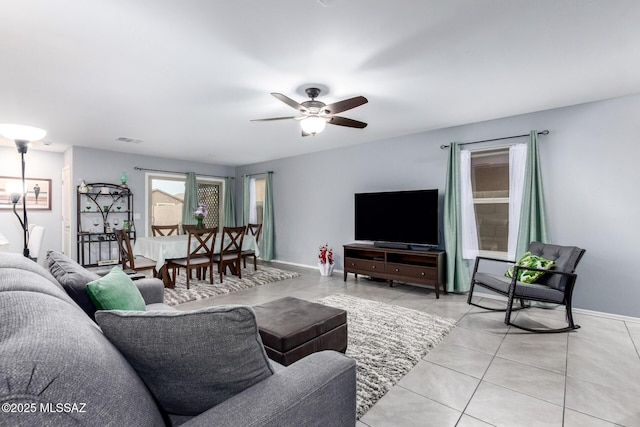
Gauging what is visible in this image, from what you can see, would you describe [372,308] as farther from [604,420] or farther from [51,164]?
[51,164]

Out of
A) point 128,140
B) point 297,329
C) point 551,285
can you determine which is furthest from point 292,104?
point 128,140

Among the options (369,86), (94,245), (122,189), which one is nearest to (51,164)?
(122,189)

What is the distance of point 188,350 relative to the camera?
857 mm

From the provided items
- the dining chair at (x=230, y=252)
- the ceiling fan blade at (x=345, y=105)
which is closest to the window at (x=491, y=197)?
the ceiling fan blade at (x=345, y=105)

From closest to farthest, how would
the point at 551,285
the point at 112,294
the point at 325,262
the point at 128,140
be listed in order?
1. the point at 112,294
2. the point at 551,285
3. the point at 128,140
4. the point at 325,262

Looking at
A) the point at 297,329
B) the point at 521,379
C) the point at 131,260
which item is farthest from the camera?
the point at 131,260

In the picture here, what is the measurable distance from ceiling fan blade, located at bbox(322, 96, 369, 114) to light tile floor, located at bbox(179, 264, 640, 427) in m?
2.28

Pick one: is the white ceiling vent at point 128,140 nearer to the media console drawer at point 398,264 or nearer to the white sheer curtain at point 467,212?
the media console drawer at point 398,264

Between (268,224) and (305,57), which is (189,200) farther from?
(305,57)

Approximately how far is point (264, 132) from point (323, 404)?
424 cm

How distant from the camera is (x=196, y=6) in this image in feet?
6.06

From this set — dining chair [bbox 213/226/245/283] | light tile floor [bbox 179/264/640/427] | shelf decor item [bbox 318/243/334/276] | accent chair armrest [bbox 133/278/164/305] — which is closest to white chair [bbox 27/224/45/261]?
dining chair [bbox 213/226/245/283]

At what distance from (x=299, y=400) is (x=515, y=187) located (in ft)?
13.3

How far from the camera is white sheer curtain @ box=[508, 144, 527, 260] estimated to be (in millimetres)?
3867
